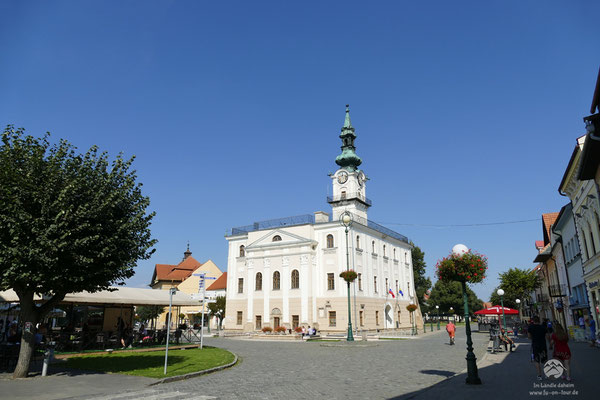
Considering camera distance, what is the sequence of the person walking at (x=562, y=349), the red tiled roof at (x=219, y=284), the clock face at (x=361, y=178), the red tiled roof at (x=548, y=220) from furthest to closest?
the red tiled roof at (x=219, y=284) → the clock face at (x=361, y=178) → the red tiled roof at (x=548, y=220) → the person walking at (x=562, y=349)

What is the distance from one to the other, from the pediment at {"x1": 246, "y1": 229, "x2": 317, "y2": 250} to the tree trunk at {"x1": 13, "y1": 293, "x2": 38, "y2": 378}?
102 feet

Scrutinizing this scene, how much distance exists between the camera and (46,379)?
37.2ft

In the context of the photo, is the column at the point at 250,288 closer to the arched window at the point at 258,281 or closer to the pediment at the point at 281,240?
the arched window at the point at 258,281

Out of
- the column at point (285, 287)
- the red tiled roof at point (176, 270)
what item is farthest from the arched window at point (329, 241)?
the red tiled roof at point (176, 270)

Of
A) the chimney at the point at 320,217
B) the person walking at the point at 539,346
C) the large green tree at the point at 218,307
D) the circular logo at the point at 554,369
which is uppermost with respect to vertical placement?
the chimney at the point at 320,217

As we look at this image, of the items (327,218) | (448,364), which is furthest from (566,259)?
(327,218)

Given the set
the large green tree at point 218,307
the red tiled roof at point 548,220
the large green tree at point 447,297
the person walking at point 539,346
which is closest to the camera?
the person walking at point 539,346

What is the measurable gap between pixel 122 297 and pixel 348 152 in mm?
36581

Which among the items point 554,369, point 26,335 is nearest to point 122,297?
point 26,335

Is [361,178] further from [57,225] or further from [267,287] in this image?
[57,225]

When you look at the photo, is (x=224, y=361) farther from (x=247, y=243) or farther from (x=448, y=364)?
(x=247, y=243)

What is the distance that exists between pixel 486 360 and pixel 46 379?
51.4 ft

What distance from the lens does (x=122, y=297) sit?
21031mm

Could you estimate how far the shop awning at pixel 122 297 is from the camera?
17.9m
